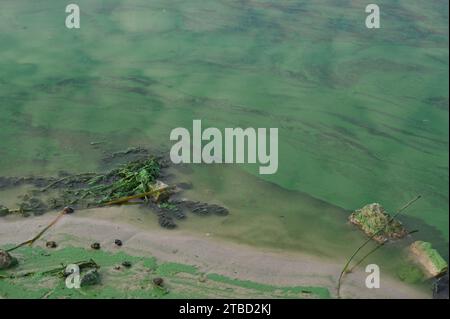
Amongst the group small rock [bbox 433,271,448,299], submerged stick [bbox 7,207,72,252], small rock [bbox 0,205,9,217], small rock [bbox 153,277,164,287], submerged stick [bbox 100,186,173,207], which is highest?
submerged stick [bbox 100,186,173,207]

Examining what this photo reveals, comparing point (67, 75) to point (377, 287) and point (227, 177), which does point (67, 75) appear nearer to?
point (227, 177)

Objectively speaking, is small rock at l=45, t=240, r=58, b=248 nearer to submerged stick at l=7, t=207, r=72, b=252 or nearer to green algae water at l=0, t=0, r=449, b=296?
submerged stick at l=7, t=207, r=72, b=252

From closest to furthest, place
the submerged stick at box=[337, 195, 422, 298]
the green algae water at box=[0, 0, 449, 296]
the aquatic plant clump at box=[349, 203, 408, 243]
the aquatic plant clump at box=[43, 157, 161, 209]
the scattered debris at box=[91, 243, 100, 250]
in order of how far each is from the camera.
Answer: the submerged stick at box=[337, 195, 422, 298] → the scattered debris at box=[91, 243, 100, 250] → the aquatic plant clump at box=[349, 203, 408, 243] → the aquatic plant clump at box=[43, 157, 161, 209] → the green algae water at box=[0, 0, 449, 296]

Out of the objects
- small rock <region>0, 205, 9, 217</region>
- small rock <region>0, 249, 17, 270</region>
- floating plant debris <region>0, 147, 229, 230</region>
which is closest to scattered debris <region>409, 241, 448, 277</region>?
floating plant debris <region>0, 147, 229, 230</region>

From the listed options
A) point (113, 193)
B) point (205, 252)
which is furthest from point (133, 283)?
point (113, 193)

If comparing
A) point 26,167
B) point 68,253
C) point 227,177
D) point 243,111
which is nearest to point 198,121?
point 243,111

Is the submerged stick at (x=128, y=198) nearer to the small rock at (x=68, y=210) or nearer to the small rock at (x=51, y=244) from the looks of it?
the small rock at (x=68, y=210)

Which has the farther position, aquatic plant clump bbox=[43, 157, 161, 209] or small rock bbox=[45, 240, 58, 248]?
aquatic plant clump bbox=[43, 157, 161, 209]

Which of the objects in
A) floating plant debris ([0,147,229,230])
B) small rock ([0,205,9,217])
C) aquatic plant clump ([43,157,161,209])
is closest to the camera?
small rock ([0,205,9,217])
